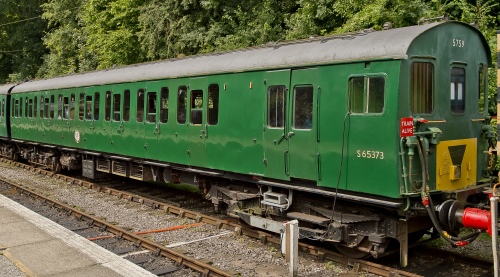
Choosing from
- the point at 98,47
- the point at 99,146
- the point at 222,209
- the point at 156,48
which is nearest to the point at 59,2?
the point at 98,47

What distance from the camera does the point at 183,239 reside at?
31.5 ft

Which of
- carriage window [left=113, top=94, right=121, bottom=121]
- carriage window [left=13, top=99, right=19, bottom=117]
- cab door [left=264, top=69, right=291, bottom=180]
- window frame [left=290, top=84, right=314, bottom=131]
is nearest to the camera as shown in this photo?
window frame [left=290, top=84, right=314, bottom=131]

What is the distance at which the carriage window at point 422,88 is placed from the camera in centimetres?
684

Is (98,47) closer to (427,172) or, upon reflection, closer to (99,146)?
(99,146)

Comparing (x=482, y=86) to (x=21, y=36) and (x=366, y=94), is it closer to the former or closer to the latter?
(x=366, y=94)

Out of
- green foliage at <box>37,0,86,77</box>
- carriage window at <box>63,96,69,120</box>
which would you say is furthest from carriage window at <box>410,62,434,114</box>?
green foliage at <box>37,0,86,77</box>

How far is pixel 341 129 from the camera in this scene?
736 centimetres

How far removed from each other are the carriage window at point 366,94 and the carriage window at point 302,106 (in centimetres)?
88

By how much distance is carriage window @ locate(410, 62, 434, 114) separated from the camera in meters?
6.84

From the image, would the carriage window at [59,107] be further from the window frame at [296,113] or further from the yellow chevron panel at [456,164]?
the yellow chevron panel at [456,164]

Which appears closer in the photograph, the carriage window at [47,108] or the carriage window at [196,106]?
the carriage window at [196,106]

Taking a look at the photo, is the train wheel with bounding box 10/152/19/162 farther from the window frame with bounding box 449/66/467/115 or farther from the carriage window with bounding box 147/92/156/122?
the window frame with bounding box 449/66/467/115

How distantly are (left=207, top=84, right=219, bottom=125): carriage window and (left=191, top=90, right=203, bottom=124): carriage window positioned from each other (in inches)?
12.8

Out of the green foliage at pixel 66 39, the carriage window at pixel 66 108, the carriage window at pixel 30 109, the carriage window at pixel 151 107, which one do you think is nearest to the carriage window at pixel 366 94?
the carriage window at pixel 151 107
